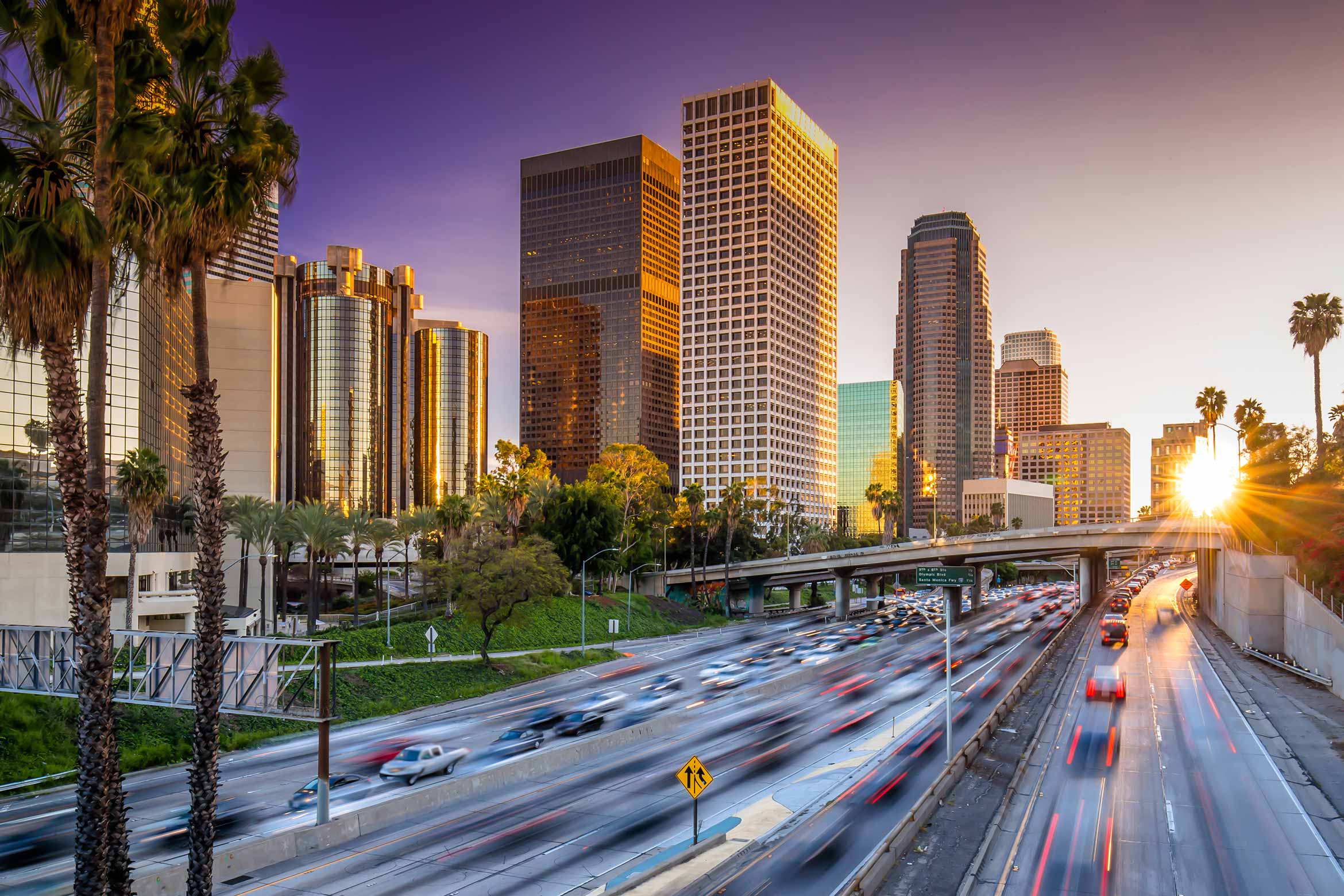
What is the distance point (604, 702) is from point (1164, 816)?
30.4m

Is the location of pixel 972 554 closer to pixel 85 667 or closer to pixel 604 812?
pixel 604 812

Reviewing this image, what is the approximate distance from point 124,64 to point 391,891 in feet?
→ 63.1

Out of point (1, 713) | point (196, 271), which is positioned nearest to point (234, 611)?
point (1, 713)

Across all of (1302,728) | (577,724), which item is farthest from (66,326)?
(1302,728)

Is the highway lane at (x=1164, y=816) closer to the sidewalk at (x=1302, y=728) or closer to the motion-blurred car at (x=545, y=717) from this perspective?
the sidewalk at (x=1302, y=728)

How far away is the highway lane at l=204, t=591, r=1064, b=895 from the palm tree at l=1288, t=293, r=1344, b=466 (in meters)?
69.0

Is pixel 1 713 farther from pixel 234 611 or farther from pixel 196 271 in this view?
pixel 234 611

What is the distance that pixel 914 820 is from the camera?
25047 mm

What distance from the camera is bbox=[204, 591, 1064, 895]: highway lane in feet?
76.2

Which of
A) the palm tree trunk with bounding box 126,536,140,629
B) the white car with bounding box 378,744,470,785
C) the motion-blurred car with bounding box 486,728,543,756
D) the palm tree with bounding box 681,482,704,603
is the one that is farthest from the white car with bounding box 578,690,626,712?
the palm tree with bounding box 681,482,704,603

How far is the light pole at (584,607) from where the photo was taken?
71.5 metres

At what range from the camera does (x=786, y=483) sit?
19512cm

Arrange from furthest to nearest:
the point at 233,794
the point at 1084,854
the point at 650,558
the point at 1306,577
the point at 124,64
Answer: the point at 650,558, the point at 1306,577, the point at 233,794, the point at 1084,854, the point at 124,64

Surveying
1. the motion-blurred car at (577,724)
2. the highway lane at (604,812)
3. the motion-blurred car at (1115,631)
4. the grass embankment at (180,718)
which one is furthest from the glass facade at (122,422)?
the motion-blurred car at (1115,631)
